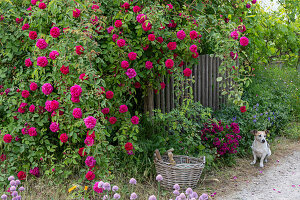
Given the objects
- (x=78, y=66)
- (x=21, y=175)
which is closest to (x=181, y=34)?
(x=78, y=66)

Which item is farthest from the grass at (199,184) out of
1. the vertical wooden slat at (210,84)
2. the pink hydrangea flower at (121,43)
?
the pink hydrangea flower at (121,43)

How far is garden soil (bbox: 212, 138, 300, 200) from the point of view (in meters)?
3.83

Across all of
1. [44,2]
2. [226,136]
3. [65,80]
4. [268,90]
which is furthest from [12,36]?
[268,90]

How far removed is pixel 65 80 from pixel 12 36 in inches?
37.3

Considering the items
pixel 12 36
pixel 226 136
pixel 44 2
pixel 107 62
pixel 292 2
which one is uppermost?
pixel 292 2

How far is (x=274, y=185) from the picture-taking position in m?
4.14

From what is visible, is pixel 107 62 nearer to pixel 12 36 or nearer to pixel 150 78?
pixel 150 78

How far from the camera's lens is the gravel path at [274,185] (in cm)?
381

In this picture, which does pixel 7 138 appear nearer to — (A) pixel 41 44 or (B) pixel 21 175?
(B) pixel 21 175

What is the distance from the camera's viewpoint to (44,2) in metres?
3.50

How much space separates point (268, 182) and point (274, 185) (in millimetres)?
95

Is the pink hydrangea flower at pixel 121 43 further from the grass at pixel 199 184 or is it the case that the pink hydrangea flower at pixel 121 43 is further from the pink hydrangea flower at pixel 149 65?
the grass at pixel 199 184

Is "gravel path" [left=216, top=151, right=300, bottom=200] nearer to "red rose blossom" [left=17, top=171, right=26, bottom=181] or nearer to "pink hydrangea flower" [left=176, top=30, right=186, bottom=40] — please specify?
"pink hydrangea flower" [left=176, top=30, right=186, bottom=40]

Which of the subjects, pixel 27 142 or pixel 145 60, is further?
pixel 145 60
